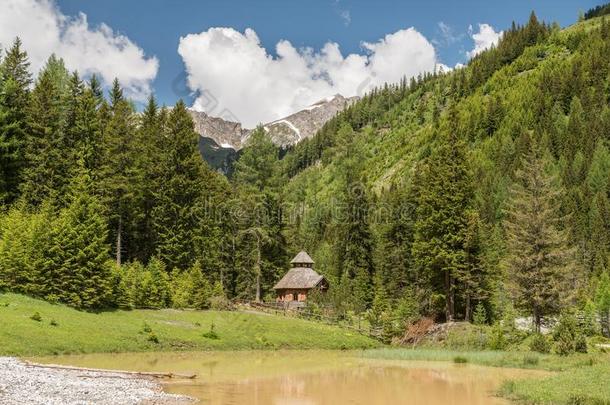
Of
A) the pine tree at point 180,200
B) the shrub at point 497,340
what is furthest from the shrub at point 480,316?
the pine tree at point 180,200

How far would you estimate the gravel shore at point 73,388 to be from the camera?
16.1 meters

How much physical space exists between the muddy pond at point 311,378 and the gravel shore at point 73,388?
1550 millimetres

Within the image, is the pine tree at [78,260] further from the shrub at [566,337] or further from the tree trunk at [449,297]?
the shrub at [566,337]

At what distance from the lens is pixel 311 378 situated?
2678cm

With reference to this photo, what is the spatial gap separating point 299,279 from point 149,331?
35.0 meters

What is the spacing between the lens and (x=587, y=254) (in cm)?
10138

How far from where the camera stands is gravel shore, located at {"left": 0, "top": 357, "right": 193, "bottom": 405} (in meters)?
16.1

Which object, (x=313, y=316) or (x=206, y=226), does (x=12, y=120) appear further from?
(x=313, y=316)

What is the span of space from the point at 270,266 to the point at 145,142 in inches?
917

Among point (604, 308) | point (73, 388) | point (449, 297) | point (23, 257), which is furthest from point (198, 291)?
point (604, 308)

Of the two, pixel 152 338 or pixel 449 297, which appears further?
pixel 449 297

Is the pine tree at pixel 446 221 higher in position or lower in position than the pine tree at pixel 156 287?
higher

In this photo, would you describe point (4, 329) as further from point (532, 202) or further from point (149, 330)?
point (532, 202)

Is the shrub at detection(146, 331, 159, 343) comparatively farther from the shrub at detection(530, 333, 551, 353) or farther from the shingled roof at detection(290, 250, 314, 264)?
the shingled roof at detection(290, 250, 314, 264)
